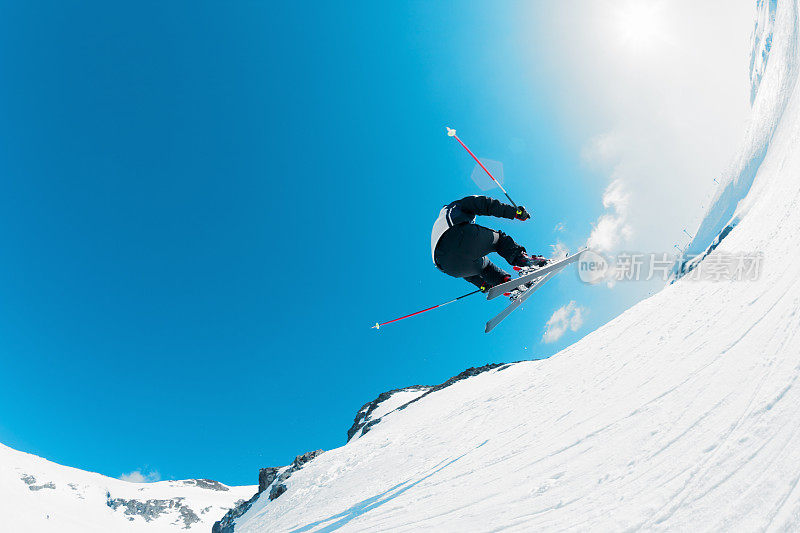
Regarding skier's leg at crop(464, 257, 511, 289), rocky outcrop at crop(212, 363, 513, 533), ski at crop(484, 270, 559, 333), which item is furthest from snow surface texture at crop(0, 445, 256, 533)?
skier's leg at crop(464, 257, 511, 289)

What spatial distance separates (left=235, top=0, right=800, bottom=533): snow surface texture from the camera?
2389mm

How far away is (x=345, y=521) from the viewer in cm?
648

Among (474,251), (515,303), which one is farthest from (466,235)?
(515,303)

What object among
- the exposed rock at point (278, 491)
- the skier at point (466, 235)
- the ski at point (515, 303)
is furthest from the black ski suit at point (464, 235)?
the exposed rock at point (278, 491)

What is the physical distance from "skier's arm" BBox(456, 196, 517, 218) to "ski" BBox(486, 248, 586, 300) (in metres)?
1.52

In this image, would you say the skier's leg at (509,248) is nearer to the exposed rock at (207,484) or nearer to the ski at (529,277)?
the ski at (529,277)

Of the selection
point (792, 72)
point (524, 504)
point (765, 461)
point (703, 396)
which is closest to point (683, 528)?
point (765, 461)

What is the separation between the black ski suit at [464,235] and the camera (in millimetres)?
6340

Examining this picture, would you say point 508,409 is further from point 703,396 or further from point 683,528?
point 683,528

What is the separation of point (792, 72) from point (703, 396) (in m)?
21.5

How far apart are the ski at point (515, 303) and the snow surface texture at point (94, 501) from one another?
130149mm

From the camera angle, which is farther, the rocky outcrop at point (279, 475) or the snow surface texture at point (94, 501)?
the snow surface texture at point (94, 501)

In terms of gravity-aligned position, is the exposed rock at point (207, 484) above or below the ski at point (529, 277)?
above

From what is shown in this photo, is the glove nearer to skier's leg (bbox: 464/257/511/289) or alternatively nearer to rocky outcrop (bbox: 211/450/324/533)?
skier's leg (bbox: 464/257/511/289)
